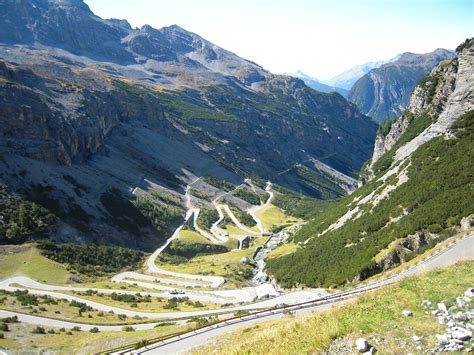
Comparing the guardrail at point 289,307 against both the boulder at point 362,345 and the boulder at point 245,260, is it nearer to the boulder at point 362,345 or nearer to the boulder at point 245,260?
the boulder at point 362,345

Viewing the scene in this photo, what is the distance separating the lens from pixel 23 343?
3475 cm

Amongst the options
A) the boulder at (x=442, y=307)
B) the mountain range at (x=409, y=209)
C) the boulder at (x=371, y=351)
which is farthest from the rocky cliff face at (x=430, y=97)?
the boulder at (x=371, y=351)

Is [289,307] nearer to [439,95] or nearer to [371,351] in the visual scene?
[371,351]

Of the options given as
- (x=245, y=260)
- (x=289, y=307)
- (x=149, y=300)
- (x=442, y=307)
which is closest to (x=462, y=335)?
(x=442, y=307)

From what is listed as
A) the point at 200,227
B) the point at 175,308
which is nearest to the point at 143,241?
the point at 200,227

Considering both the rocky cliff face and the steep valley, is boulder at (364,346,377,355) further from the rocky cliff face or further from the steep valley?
the rocky cliff face

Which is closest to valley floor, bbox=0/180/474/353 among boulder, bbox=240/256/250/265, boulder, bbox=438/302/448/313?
boulder, bbox=240/256/250/265

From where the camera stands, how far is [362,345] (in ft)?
50.2

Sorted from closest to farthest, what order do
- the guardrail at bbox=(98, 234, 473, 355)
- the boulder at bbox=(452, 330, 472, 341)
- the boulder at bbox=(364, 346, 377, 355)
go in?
the boulder at bbox=(452, 330, 472, 341) < the boulder at bbox=(364, 346, 377, 355) < the guardrail at bbox=(98, 234, 473, 355)

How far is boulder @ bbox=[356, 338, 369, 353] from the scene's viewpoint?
15.3m

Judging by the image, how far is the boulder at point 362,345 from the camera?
15.3 m

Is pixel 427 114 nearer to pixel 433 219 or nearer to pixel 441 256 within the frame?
pixel 433 219

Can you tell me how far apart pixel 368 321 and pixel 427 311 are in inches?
96.2

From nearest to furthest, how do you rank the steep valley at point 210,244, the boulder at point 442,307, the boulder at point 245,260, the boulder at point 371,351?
the boulder at point 371,351
the boulder at point 442,307
the steep valley at point 210,244
the boulder at point 245,260
